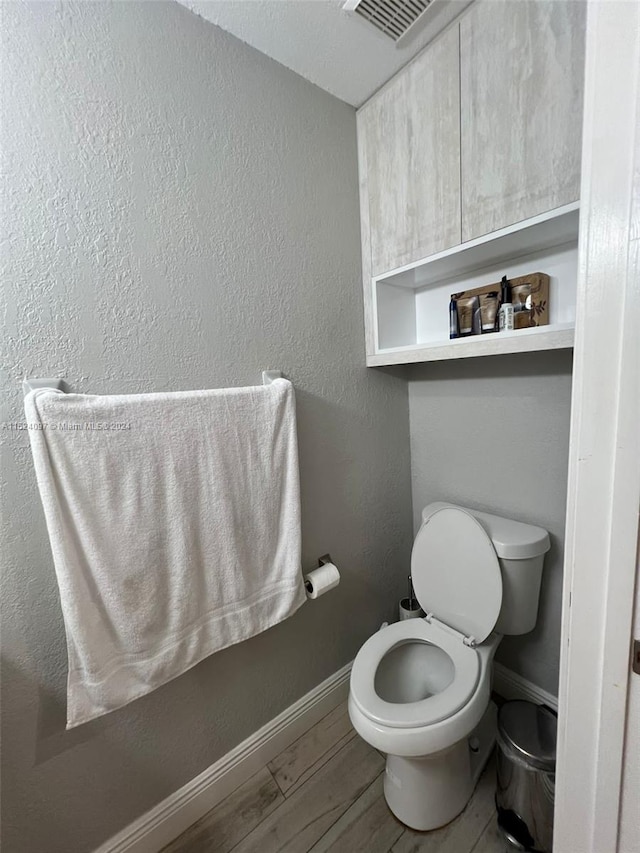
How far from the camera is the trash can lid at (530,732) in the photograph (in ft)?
3.25

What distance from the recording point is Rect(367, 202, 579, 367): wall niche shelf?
0.95 metres

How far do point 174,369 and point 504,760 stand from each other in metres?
1.52

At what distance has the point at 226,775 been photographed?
3.91 ft

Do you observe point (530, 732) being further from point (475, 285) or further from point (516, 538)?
point (475, 285)

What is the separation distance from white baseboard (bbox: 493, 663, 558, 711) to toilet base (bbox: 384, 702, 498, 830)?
0.39 metres

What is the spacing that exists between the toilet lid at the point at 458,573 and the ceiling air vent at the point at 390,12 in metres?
1.48

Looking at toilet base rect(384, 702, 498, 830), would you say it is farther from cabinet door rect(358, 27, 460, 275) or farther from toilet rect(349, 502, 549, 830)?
cabinet door rect(358, 27, 460, 275)

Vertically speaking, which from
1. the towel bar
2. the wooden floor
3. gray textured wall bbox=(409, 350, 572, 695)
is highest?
the towel bar

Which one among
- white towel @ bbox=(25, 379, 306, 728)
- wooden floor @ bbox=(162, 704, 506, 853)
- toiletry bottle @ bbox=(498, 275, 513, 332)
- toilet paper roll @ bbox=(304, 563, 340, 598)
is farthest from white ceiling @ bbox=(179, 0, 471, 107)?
wooden floor @ bbox=(162, 704, 506, 853)

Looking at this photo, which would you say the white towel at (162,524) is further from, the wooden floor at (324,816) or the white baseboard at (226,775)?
the wooden floor at (324,816)

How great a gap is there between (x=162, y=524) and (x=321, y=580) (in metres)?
0.61

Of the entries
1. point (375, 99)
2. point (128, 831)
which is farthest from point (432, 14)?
point (128, 831)

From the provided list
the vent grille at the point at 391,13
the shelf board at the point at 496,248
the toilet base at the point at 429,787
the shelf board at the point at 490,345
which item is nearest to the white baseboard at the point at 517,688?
the toilet base at the point at 429,787

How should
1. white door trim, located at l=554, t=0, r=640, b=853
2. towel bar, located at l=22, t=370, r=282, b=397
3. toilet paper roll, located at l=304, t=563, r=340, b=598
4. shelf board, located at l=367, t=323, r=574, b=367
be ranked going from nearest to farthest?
white door trim, located at l=554, t=0, r=640, b=853 < towel bar, located at l=22, t=370, r=282, b=397 < shelf board, located at l=367, t=323, r=574, b=367 < toilet paper roll, located at l=304, t=563, r=340, b=598
